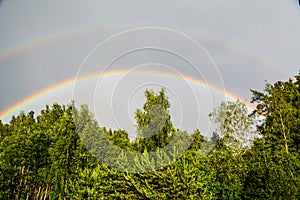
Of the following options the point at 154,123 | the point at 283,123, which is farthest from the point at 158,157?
the point at 283,123

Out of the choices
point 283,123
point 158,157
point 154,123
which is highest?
point 283,123

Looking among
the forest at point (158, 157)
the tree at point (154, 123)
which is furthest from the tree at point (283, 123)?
the tree at point (154, 123)

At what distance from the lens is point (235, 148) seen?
25.8 m

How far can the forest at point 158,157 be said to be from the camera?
15.1 m

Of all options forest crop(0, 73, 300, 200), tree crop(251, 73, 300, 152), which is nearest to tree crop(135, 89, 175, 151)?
forest crop(0, 73, 300, 200)

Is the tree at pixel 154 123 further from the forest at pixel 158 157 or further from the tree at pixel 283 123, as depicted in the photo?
the tree at pixel 283 123

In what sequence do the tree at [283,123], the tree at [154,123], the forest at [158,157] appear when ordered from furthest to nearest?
the tree at [283,123] → the tree at [154,123] → the forest at [158,157]

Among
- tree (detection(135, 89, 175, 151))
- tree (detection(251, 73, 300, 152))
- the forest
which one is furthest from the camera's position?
tree (detection(251, 73, 300, 152))

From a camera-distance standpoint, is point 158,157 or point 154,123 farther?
point 154,123

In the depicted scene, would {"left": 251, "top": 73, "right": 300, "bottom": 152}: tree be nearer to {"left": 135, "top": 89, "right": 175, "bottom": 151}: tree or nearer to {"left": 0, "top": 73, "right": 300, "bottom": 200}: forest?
{"left": 0, "top": 73, "right": 300, "bottom": 200}: forest

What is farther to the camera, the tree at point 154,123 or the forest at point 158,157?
the tree at point 154,123

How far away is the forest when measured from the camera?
15102mm

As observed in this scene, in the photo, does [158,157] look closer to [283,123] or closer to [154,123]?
[154,123]

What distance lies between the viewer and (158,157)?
50.7 feet
